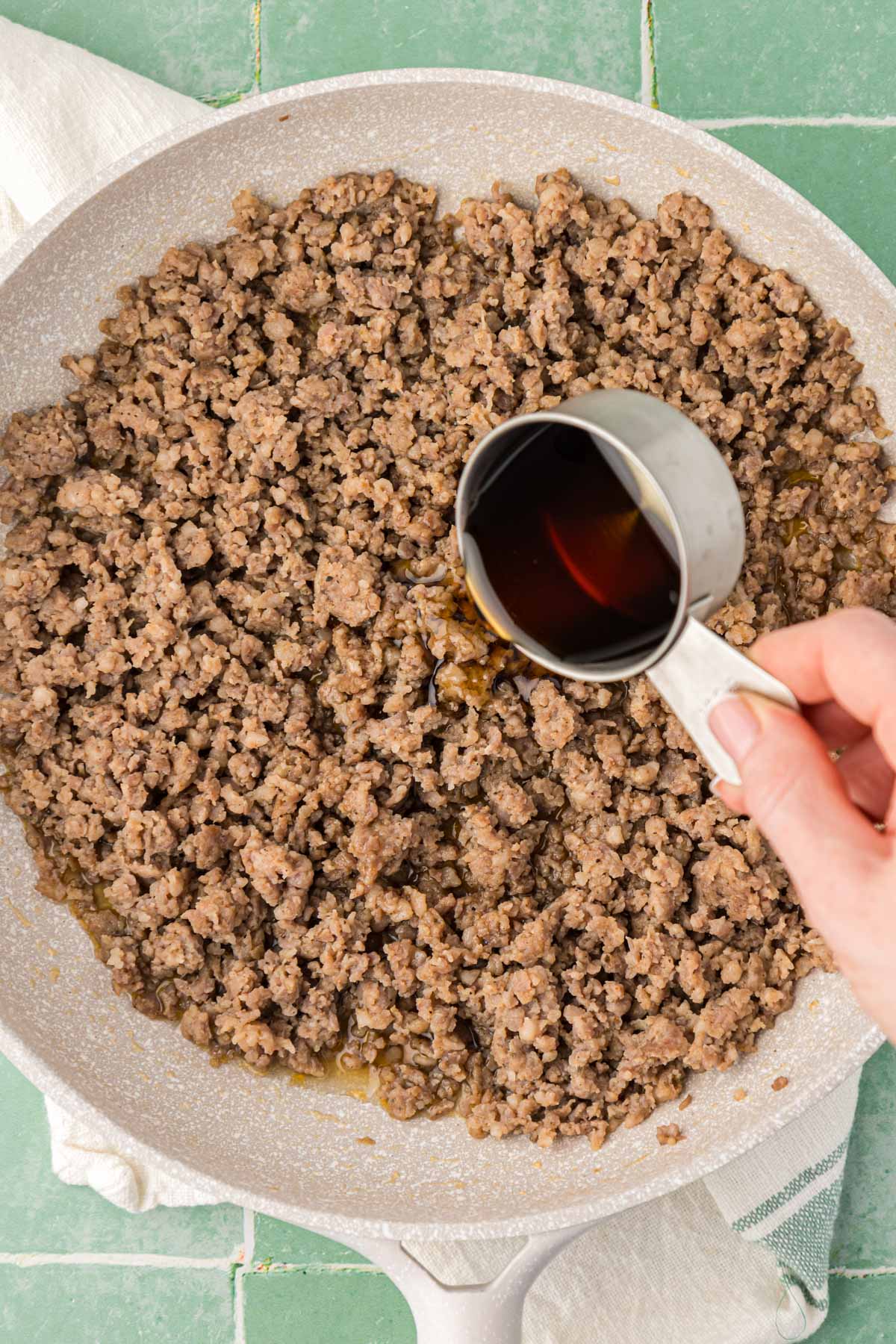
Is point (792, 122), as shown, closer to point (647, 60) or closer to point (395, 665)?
point (647, 60)

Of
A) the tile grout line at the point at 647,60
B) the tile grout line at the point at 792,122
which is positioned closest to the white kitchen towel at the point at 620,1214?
the tile grout line at the point at 647,60

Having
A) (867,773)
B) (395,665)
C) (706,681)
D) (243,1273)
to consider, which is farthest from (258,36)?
(243,1273)

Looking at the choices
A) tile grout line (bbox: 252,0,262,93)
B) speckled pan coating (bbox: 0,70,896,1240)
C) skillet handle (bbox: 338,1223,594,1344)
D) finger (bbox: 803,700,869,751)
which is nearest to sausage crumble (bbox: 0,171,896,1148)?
speckled pan coating (bbox: 0,70,896,1240)

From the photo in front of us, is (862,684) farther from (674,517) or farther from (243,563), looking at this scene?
(243,563)

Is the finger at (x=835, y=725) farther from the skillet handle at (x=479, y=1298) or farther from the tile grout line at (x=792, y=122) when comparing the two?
the tile grout line at (x=792, y=122)

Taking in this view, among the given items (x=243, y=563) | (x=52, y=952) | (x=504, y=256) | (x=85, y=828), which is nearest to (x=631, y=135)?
(x=504, y=256)

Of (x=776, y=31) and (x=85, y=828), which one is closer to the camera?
(x=85, y=828)
